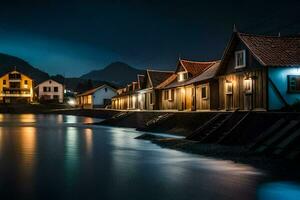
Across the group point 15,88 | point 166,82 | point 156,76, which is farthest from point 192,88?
point 15,88

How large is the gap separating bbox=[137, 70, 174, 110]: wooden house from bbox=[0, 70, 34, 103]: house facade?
67.5 meters

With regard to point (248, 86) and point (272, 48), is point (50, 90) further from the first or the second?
point (272, 48)

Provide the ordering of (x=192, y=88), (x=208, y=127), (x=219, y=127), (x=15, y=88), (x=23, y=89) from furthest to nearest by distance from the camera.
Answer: (x=23, y=89) → (x=15, y=88) → (x=192, y=88) → (x=208, y=127) → (x=219, y=127)

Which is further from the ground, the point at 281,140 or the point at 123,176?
the point at 281,140

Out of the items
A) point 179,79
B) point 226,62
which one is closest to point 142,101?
point 179,79

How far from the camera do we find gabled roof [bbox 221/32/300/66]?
29.7 metres

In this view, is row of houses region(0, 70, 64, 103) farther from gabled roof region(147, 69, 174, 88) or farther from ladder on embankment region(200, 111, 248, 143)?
ladder on embankment region(200, 111, 248, 143)

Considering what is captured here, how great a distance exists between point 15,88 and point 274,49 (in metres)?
106

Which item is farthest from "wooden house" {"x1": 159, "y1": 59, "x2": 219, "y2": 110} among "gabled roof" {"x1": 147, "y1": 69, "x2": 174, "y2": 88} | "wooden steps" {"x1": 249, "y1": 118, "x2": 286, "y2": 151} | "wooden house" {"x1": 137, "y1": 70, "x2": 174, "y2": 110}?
"wooden steps" {"x1": 249, "y1": 118, "x2": 286, "y2": 151}

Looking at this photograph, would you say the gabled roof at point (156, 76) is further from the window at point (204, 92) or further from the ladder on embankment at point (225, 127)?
the ladder on embankment at point (225, 127)

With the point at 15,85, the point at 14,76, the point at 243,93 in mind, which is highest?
the point at 14,76

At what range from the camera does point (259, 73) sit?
30.5 meters

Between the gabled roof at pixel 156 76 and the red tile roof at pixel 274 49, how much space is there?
26.8 meters

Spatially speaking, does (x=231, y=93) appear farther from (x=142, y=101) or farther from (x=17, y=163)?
(x=142, y=101)
